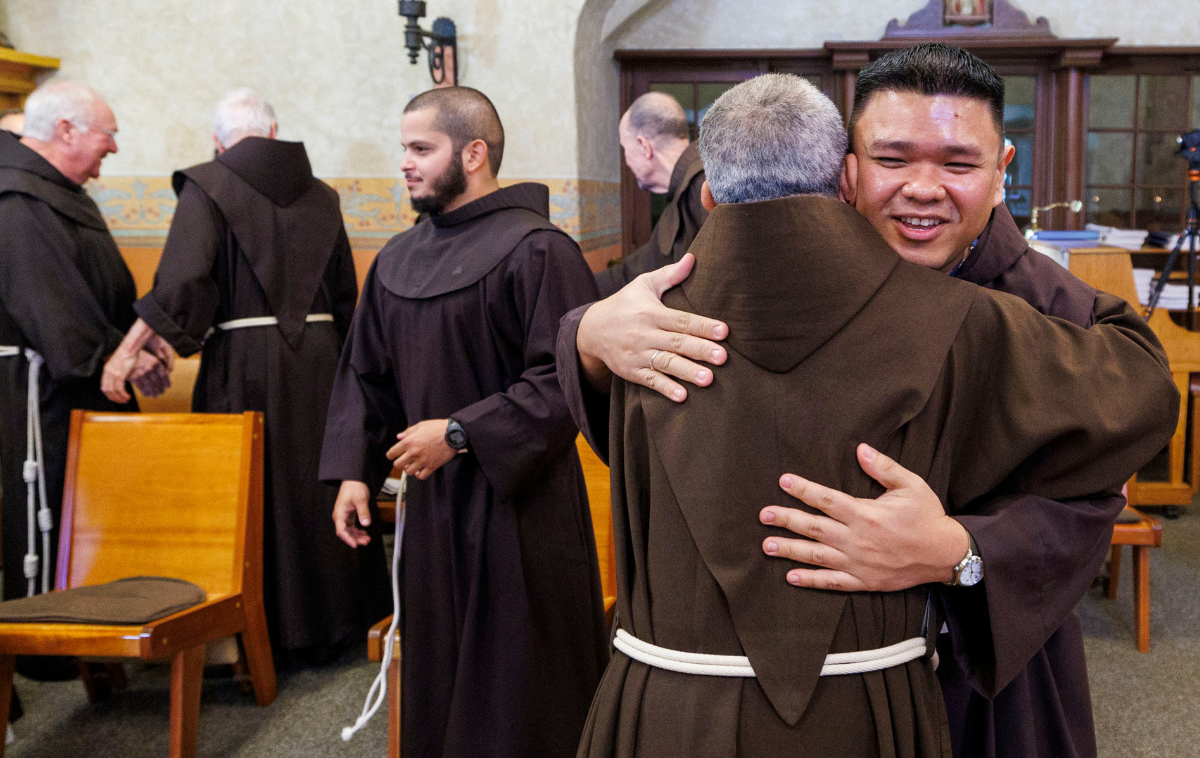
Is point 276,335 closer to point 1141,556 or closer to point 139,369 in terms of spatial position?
point 139,369

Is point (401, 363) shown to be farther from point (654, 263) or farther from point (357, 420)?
point (654, 263)

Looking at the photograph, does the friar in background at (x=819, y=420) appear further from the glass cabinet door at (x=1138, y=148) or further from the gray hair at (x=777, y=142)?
the glass cabinet door at (x=1138, y=148)

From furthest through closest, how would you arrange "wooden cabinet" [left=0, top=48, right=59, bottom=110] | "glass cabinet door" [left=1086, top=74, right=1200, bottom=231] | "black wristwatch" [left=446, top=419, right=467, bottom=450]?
"glass cabinet door" [left=1086, top=74, right=1200, bottom=231]
"wooden cabinet" [left=0, top=48, right=59, bottom=110]
"black wristwatch" [left=446, top=419, right=467, bottom=450]

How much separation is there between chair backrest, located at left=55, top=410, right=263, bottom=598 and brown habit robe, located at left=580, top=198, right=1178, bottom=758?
1.83 m

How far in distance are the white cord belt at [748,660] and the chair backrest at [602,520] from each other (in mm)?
1334

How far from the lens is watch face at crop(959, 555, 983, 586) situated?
108 centimetres

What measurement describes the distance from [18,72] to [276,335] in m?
2.50

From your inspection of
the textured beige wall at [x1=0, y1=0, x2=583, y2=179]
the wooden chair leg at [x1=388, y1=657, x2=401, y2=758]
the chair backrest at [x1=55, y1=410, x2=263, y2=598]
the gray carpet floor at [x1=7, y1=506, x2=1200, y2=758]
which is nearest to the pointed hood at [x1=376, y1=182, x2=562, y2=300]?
the chair backrest at [x1=55, y1=410, x2=263, y2=598]

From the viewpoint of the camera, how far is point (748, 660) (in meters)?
1.07

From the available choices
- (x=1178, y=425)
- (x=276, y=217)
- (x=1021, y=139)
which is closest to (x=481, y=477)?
(x=276, y=217)

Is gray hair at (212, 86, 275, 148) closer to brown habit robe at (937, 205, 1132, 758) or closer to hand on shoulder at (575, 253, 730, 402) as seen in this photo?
hand on shoulder at (575, 253, 730, 402)

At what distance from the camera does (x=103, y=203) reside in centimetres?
479

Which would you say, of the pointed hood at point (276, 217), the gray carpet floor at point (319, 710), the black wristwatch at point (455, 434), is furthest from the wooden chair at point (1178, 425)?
the black wristwatch at point (455, 434)

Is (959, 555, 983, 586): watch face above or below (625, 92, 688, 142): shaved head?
below
